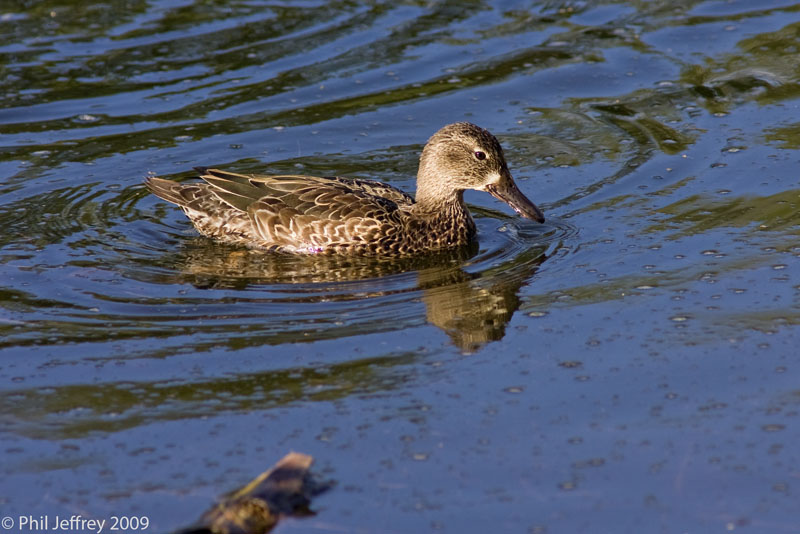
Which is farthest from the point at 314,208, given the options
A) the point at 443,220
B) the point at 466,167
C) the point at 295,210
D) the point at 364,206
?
the point at 466,167

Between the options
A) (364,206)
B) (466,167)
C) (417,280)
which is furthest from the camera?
(466,167)

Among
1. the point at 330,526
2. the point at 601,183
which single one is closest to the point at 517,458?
the point at 330,526

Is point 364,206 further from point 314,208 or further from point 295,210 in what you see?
point 295,210

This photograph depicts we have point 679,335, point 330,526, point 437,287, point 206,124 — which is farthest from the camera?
Result: point 206,124

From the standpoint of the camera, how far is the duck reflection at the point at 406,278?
27.0ft

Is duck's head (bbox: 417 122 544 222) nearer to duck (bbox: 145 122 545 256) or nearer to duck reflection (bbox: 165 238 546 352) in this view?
duck (bbox: 145 122 545 256)

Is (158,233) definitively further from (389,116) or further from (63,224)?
(389,116)

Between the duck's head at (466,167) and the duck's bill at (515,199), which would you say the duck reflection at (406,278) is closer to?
the duck's bill at (515,199)

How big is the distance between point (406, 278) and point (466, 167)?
1.38 m

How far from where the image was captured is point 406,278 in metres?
9.21

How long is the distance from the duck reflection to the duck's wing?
17 centimetres

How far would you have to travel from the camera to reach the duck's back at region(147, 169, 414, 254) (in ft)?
32.3

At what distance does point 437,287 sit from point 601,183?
2.61 meters

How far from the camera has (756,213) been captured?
970 cm
